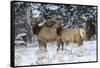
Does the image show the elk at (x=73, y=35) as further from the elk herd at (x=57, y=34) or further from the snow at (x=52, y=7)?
the snow at (x=52, y=7)

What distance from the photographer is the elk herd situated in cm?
215

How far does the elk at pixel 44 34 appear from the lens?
214 centimetres

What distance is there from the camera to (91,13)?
2369 mm

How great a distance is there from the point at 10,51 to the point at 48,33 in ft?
1.33

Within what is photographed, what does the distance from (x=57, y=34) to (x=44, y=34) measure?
0.45 feet

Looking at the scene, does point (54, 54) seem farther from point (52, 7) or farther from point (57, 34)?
point (52, 7)

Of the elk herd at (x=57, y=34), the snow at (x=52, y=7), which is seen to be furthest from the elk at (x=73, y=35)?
the snow at (x=52, y=7)

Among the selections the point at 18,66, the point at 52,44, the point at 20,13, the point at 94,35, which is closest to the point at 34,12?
the point at 20,13

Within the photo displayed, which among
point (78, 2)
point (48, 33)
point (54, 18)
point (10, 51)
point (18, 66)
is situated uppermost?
point (78, 2)

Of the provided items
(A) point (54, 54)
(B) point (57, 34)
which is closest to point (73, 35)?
(B) point (57, 34)

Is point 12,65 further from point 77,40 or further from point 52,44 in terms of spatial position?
point 77,40

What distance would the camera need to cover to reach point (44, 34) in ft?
7.13

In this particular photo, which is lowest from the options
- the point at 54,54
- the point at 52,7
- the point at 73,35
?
the point at 54,54

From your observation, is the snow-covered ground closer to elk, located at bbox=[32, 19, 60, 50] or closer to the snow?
elk, located at bbox=[32, 19, 60, 50]
